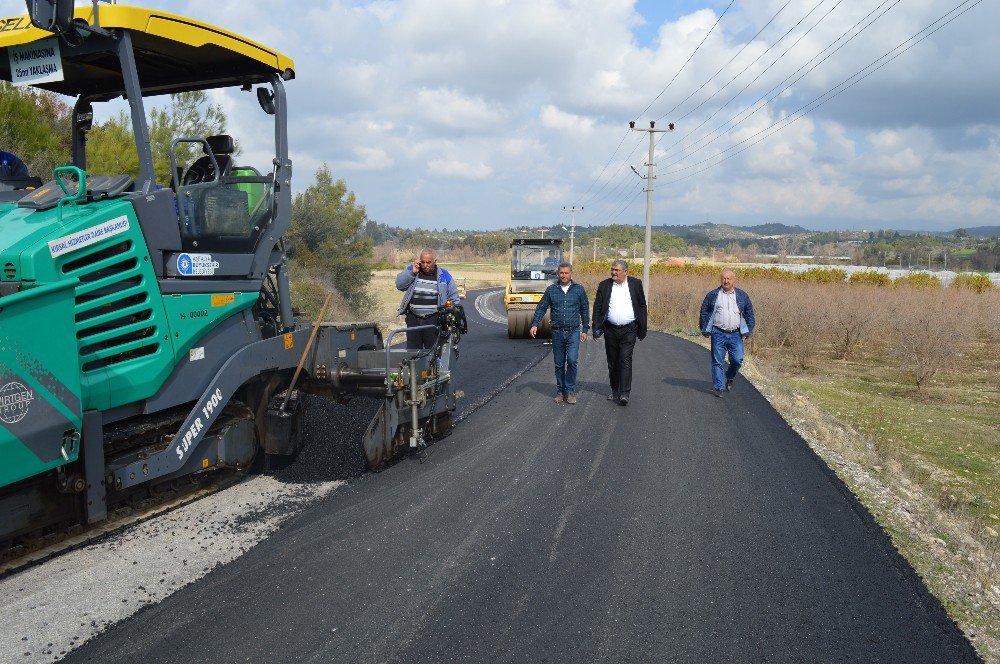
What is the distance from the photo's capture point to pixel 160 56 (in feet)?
17.0

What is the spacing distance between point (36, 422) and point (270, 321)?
237cm

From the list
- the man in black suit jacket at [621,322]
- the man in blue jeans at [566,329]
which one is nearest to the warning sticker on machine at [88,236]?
the man in blue jeans at [566,329]

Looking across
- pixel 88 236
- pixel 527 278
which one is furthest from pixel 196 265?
pixel 527 278

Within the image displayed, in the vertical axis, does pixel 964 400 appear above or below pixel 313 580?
below

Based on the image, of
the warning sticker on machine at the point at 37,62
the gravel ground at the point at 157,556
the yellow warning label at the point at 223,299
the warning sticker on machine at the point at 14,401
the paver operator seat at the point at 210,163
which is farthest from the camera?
the paver operator seat at the point at 210,163

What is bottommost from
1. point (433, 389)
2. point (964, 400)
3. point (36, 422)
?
point (964, 400)

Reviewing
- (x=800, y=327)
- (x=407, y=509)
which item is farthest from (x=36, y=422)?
(x=800, y=327)

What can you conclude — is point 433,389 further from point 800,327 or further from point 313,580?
point 800,327

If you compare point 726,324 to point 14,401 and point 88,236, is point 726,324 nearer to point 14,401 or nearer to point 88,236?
point 88,236

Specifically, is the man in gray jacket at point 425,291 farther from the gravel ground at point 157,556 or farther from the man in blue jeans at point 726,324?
the man in blue jeans at point 726,324

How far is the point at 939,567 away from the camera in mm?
4348

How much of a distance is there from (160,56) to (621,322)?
19.3 ft

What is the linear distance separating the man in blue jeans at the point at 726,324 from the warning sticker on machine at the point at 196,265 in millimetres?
6720

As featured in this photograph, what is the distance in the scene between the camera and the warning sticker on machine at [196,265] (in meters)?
4.80
